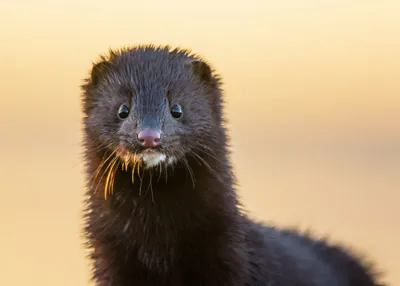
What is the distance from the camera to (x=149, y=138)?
5227 mm

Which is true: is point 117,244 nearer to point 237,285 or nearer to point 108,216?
point 108,216

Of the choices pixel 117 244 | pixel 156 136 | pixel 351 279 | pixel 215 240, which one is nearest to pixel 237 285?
pixel 215 240

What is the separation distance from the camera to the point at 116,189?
5.72 meters

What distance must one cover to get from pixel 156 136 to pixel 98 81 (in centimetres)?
84

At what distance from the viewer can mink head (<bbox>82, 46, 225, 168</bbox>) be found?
534 centimetres

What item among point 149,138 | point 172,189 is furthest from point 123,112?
point 172,189

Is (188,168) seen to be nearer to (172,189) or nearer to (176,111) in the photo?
(172,189)

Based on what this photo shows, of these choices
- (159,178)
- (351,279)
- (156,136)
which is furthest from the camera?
(351,279)

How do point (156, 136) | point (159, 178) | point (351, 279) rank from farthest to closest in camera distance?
point (351, 279), point (159, 178), point (156, 136)

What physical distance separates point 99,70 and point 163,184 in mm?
795

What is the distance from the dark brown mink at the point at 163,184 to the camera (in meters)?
5.55

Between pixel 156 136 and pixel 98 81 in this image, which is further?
pixel 98 81

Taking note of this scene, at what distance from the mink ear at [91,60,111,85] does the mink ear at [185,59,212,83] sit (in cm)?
46

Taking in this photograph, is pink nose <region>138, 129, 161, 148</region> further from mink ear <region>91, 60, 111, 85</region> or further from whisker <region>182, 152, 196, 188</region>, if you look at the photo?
mink ear <region>91, 60, 111, 85</region>
